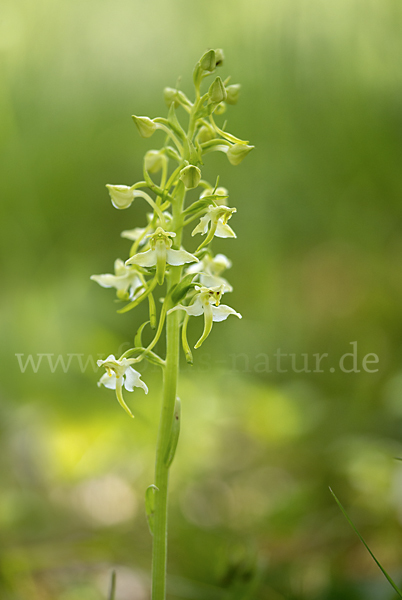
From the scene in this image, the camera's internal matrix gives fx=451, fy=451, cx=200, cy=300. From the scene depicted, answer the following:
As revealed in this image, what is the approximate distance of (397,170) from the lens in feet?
10.4

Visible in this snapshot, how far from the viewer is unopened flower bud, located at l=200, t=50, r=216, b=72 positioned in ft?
3.67

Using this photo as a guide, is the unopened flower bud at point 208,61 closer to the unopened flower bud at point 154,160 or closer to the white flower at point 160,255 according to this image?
the unopened flower bud at point 154,160

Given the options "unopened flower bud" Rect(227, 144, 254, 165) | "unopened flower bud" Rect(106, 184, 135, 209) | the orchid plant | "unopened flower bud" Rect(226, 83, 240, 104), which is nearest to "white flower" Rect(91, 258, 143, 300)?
the orchid plant

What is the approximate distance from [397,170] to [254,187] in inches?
40.1

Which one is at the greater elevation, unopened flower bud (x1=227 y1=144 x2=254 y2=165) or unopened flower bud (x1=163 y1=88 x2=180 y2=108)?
unopened flower bud (x1=163 y1=88 x2=180 y2=108)

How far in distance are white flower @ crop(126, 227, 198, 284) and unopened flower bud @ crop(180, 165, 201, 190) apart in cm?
12

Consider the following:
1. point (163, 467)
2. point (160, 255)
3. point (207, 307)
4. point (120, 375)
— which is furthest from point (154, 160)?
point (163, 467)

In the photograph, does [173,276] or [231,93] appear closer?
[173,276]

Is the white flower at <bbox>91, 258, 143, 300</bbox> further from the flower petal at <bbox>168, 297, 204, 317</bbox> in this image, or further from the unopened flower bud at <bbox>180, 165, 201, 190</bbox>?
the unopened flower bud at <bbox>180, 165, 201, 190</bbox>

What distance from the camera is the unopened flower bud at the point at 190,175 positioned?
103 cm

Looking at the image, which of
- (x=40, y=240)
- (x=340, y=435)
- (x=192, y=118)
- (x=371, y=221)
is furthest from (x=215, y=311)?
(x=371, y=221)

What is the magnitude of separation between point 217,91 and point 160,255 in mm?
418

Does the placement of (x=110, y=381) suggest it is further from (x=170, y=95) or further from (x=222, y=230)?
(x=170, y=95)

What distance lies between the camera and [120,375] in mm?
1148
